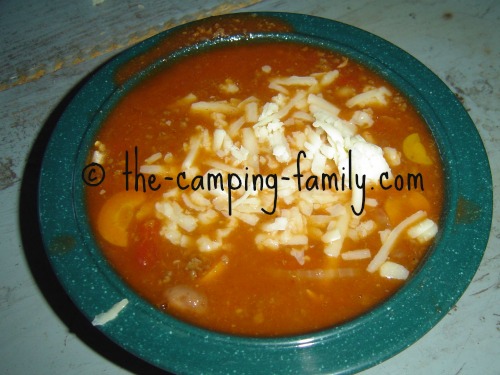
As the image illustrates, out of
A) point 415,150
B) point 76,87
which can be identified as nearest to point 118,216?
point 415,150

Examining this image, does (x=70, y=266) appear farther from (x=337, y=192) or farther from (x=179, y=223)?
(x=337, y=192)

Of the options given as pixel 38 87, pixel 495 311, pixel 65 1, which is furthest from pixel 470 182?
pixel 65 1

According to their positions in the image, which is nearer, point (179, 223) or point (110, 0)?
point (179, 223)

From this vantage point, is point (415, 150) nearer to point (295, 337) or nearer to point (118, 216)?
point (295, 337)

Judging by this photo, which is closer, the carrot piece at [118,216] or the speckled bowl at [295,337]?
the speckled bowl at [295,337]

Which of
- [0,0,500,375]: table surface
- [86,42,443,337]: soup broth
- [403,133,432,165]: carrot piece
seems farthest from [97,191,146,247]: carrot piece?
[403,133,432,165]: carrot piece

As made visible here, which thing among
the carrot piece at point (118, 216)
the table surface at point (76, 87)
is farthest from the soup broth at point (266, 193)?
the table surface at point (76, 87)

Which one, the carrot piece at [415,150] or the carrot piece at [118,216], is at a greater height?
the carrot piece at [415,150]

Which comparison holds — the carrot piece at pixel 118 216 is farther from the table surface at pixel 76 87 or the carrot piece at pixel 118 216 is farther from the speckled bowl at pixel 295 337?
the table surface at pixel 76 87
